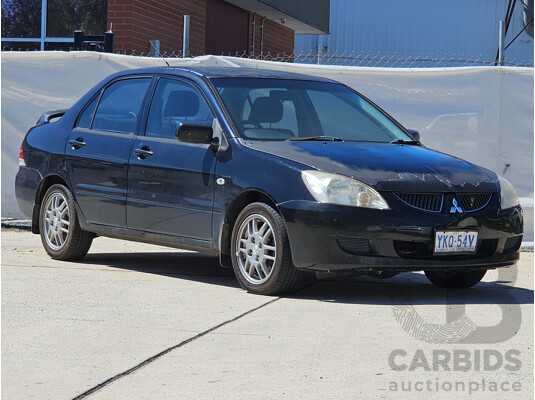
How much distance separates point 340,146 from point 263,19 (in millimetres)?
18824

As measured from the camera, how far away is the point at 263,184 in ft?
24.0

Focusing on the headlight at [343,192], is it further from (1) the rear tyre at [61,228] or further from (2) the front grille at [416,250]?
(1) the rear tyre at [61,228]

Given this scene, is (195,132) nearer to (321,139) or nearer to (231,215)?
(231,215)

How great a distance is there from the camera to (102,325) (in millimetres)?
6164

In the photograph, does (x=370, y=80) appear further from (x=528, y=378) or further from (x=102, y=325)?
(x=528, y=378)

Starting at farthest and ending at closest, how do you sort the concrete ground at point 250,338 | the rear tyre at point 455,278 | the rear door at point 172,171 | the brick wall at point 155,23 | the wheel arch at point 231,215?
the brick wall at point 155,23 → the rear tyre at point 455,278 → the rear door at point 172,171 → the wheel arch at point 231,215 → the concrete ground at point 250,338

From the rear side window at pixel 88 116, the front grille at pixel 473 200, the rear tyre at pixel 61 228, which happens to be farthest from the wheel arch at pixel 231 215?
the rear side window at pixel 88 116

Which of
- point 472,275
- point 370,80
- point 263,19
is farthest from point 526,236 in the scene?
point 263,19

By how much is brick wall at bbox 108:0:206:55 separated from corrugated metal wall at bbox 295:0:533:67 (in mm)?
Result: 15293

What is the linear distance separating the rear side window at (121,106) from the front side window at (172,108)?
176 mm

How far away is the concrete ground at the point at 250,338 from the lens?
190 inches

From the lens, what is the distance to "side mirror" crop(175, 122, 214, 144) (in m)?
7.73

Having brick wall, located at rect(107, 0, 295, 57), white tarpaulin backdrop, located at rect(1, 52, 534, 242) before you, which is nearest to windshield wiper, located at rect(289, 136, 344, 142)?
white tarpaulin backdrop, located at rect(1, 52, 534, 242)

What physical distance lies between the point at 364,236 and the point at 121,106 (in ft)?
9.19
